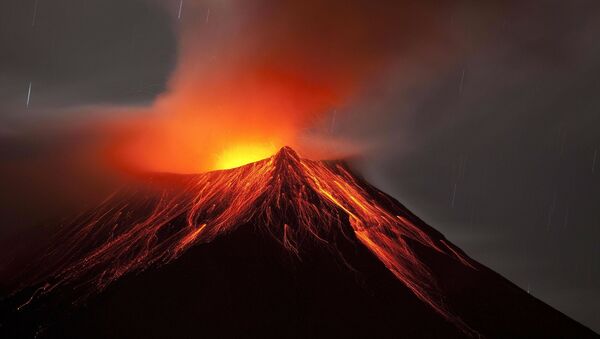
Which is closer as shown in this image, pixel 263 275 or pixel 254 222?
pixel 263 275

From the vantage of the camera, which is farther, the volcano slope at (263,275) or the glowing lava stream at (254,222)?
the glowing lava stream at (254,222)

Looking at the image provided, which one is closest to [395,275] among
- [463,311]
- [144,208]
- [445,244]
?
[463,311]

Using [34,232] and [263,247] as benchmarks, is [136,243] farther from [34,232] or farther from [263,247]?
[34,232]

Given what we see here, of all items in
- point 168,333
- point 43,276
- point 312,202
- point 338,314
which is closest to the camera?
point 168,333

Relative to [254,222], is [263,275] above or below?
below
